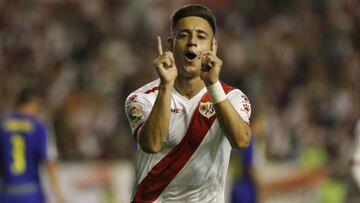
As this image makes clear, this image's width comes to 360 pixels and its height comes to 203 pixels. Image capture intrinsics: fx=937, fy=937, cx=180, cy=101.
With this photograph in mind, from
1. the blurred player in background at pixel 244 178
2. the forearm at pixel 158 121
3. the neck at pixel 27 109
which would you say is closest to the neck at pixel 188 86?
the forearm at pixel 158 121

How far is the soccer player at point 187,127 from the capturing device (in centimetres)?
527

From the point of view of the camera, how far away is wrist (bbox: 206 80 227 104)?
4988 millimetres

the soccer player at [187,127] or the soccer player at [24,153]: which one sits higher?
the soccer player at [24,153]

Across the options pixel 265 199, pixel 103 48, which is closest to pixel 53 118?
pixel 103 48

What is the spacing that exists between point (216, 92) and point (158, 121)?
0.35 m

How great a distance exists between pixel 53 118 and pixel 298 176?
395 centimetres

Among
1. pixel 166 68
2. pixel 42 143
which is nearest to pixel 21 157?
pixel 42 143

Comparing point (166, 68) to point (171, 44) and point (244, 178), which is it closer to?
point (171, 44)

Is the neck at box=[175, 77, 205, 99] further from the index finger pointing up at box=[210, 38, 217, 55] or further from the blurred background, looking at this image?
the blurred background

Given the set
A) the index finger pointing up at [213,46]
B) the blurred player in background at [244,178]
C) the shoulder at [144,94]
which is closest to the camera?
the index finger pointing up at [213,46]

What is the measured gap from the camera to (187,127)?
5367 mm

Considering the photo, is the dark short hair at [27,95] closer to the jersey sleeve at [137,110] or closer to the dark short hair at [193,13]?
the jersey sleeve at [137,110]

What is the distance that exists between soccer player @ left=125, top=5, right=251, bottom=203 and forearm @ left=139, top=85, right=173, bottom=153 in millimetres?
121

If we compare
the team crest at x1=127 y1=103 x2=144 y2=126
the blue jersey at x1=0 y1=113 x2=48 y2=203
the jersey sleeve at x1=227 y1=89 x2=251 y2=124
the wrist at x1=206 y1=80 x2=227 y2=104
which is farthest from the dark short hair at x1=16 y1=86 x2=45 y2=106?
the wrist at x1=206 y1=80 x2=227 y2=104
